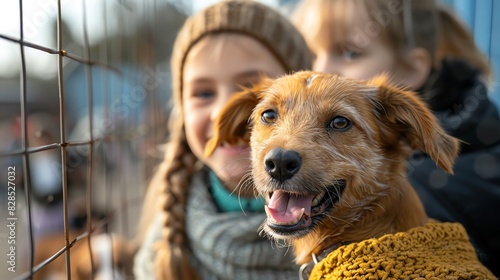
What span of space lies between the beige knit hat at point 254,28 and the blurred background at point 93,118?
1.55 feet

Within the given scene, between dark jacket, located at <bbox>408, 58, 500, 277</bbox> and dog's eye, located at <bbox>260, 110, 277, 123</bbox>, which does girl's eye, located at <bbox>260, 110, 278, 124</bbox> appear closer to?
dog's eye, located at <bbox>260, 110, 277, 123</bbox>

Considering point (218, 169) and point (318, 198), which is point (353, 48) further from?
point (318, 198)

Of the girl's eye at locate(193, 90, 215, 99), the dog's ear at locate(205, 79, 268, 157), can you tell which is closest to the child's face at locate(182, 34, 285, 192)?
the girl's eye at locate(193, 90, 215, 99)

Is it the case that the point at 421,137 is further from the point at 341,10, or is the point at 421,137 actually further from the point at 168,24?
the point at 168,24

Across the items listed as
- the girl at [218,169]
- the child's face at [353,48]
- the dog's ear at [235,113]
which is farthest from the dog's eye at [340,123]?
the child's face at [353,48]

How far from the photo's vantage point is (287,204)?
1290 mm

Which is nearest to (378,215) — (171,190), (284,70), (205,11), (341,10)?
(284,70)

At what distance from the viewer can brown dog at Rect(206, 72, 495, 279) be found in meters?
1.24

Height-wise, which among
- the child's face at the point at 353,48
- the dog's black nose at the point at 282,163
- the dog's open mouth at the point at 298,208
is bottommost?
the dog's open mouth at the point at 298,208

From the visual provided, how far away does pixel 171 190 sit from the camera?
2.20 metres

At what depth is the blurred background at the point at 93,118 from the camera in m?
1.61

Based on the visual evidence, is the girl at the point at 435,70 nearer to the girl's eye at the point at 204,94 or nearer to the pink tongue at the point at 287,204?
the girl's eye at the point at 204,94

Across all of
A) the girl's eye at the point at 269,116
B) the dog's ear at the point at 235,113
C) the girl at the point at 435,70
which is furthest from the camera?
the girl at the point at 435,70

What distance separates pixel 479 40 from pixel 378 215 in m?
1.82
